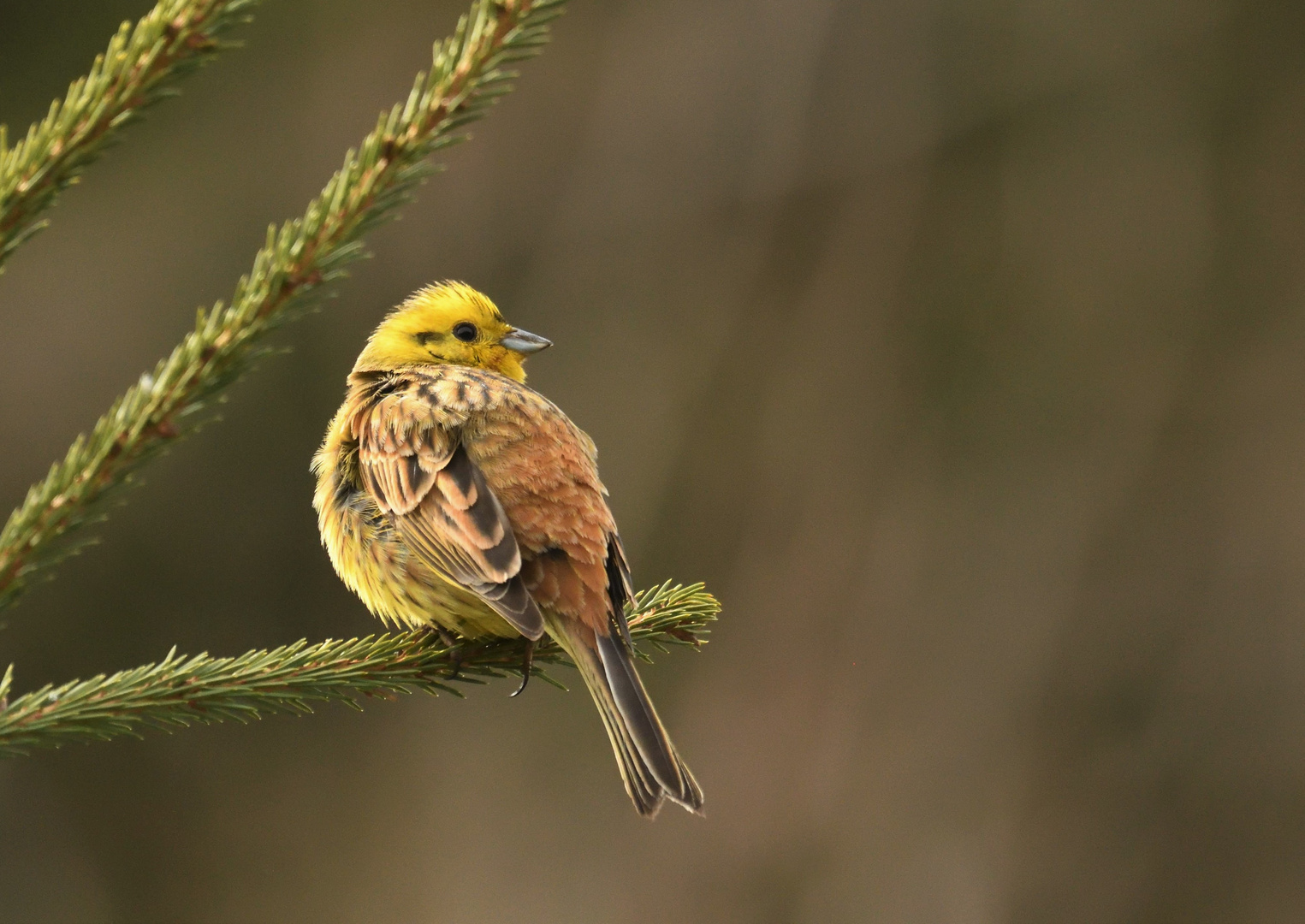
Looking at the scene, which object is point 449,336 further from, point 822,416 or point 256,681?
point 822,416

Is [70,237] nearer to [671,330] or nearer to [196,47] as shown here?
[671,330]

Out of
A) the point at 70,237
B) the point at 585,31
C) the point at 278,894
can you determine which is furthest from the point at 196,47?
the point at 278,894

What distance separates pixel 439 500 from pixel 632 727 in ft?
2.63

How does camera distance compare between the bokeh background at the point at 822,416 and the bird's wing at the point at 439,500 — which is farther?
the bokeh background at the point at 822,416

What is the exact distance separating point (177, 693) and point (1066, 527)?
5963 mm

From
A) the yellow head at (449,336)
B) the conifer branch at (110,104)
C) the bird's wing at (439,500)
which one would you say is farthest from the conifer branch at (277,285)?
the yellow head at (449,336)

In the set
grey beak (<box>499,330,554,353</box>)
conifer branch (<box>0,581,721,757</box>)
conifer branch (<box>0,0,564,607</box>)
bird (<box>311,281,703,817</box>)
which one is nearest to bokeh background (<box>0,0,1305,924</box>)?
grey beak (<box>499,330,554,353</box>)

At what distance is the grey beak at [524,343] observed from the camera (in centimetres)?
405

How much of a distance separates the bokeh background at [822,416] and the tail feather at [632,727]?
4.37 m

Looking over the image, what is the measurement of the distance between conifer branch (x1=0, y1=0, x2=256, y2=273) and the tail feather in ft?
4.85

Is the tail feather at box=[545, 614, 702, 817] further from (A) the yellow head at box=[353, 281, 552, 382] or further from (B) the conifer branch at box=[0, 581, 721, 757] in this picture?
(A) the yellow head at box=[353, 281, 552, 382]

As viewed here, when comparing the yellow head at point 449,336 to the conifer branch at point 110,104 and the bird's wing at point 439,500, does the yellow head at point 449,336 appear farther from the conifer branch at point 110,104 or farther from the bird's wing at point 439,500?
the conifer branch at point 110,104

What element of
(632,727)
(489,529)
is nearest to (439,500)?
(489,529)

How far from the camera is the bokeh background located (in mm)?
7102
